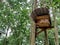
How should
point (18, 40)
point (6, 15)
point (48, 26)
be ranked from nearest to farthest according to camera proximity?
point (48, 26) → point (18, 40) → point (6, 15)

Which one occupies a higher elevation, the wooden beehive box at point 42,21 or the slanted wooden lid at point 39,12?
the slanted wooden lid at point 39,12

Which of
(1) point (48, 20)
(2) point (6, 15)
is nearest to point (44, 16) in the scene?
(1) point (48, 20)

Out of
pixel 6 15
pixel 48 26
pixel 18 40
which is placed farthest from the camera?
pixel 6 15

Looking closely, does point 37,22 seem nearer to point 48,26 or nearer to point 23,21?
point 48,26

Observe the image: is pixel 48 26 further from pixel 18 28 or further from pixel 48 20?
pixel 18 28

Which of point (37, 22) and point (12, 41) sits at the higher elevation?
point (37, 22)

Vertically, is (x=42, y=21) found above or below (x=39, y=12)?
below

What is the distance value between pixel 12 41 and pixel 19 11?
0.80 metres

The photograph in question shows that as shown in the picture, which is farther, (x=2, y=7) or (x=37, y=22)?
(x=2, y=7)

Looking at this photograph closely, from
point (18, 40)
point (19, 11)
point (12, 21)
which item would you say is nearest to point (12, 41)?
point (18, 40)

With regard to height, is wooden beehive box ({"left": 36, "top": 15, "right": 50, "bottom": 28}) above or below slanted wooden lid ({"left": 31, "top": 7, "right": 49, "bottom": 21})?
below

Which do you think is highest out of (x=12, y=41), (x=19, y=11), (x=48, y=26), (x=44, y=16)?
(x=19, y=11)

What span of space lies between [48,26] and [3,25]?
273 centimetres

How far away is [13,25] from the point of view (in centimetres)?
435
